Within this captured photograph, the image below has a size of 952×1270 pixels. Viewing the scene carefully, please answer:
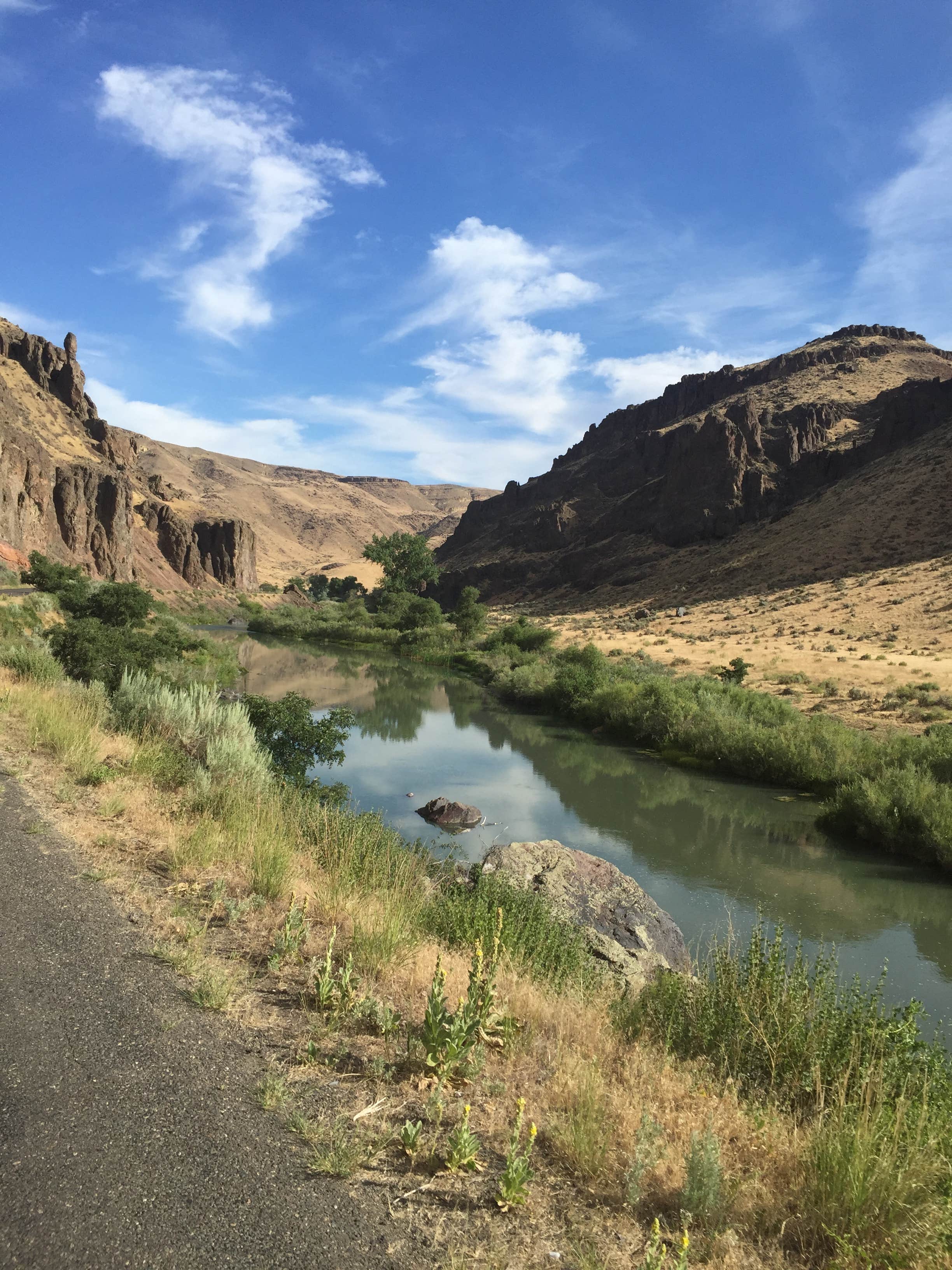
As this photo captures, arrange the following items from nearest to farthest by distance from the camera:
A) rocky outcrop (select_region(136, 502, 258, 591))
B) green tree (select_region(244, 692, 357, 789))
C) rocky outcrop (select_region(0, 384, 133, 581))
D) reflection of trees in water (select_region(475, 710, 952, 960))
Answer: reflection of trees in water (select_region(475, 710, 952, 960)) → green tree (select_region(244, 692, 357, 789)) → rocky outcrop (select_region(0, 384, 133, 581)) → rocky outcrop (select_region(136, 502, 258, 591))

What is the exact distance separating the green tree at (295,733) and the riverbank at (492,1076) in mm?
7077

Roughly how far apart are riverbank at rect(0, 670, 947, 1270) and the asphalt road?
186mm

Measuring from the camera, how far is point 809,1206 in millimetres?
3086

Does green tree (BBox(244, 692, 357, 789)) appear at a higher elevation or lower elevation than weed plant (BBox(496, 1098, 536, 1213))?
lower

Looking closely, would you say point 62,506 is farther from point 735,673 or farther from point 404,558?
point 735,673

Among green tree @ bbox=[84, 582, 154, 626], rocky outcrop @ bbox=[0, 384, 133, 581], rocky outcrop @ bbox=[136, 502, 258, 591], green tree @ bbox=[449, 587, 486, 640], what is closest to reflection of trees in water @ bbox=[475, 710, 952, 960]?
green tree @ bbox=[84, 582, 154, 626]

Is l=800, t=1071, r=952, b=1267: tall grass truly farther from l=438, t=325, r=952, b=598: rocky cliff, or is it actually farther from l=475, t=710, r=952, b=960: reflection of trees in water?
l=438, t=325, r=952, b=598: rocky cliff

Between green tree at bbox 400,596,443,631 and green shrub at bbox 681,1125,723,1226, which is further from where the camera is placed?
green tree at bbox 400,596,443,631

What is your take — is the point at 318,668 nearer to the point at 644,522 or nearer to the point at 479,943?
the point at 479,943

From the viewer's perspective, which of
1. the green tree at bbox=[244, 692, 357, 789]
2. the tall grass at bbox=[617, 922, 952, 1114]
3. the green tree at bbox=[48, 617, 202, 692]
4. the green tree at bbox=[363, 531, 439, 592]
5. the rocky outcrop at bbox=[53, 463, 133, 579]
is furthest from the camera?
the green tree at bbox=[363, 531, 439, 592]

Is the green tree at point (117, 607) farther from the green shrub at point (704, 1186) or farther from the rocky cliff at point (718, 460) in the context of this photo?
the rocky cliff at point (718, 460)

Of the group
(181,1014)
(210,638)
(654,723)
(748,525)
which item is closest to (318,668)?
(210,638)

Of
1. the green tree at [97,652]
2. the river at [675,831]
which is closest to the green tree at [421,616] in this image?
the river at [675,831]

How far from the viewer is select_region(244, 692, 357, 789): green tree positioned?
14.6 metres
